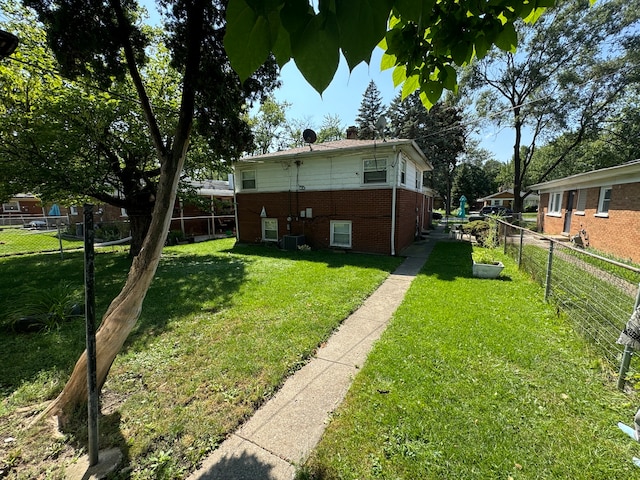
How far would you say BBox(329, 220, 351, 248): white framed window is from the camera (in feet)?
37.7

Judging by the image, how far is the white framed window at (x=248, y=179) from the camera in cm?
1360

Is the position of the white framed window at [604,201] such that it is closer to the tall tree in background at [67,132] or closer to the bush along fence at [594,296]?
the bush along fence at [594,296]

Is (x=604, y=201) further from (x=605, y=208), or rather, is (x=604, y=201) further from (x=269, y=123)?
(x=269, y=123)

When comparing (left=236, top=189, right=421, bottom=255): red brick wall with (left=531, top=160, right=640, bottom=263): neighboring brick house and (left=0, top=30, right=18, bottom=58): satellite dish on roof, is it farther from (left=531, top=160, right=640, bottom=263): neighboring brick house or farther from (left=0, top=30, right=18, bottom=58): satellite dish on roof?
(left=0, top=30, right=18, bottom=58): satellite dish on roof

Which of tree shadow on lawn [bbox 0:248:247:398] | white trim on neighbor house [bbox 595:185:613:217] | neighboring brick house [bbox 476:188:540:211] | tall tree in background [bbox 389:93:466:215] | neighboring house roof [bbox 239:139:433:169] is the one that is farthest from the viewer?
neighboring brick house [bbox 476:188:540:211]

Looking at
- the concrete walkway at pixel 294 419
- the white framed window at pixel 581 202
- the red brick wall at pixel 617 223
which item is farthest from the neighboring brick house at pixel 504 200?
the concrete walkway at pixel 294 419

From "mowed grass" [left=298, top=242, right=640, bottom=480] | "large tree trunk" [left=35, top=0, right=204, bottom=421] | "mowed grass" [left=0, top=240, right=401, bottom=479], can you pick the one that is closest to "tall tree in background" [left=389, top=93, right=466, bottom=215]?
"mowed grass" [left=0, top=240, right=401, bottom=479]

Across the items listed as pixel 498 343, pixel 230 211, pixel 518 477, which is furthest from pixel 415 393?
pixel 230 211

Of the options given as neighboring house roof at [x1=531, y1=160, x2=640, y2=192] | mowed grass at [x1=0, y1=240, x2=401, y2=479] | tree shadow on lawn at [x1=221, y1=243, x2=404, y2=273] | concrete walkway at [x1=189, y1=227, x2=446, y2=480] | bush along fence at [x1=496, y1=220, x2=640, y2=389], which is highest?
neighboring house roof at [x1=531, y1=160, x2=640, y2=192]

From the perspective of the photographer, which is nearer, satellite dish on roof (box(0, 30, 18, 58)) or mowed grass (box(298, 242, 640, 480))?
satellite dish on roof (box(0, 30, 18, 58))

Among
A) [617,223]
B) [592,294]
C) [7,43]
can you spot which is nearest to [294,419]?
[7,43]

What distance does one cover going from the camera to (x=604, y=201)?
11.7 meters

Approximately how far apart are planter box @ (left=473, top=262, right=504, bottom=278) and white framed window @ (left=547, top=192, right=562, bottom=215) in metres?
14.4

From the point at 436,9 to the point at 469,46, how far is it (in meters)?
0.25
